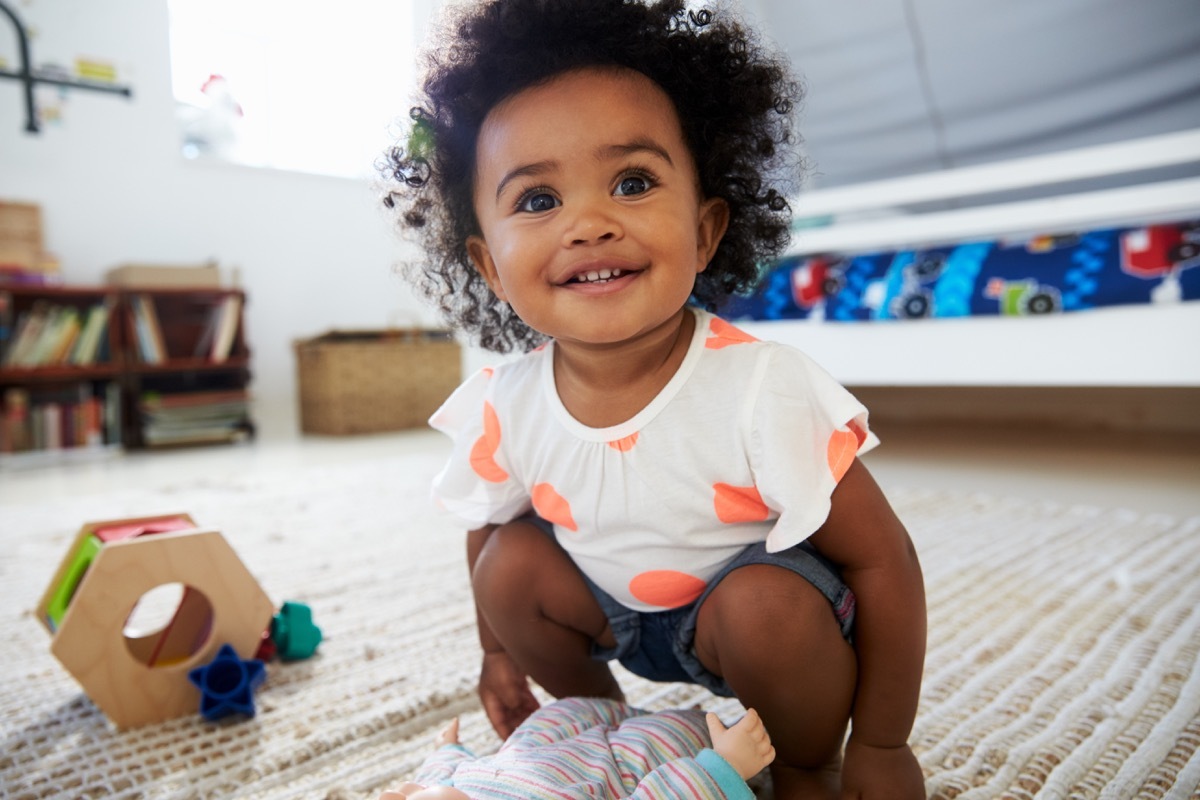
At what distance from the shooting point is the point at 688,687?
0.73 metres

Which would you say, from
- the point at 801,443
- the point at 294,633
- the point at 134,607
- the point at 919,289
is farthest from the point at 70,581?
the point at 919,289

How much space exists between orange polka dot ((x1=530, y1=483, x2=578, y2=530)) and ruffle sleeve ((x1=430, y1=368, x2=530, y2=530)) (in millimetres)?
35

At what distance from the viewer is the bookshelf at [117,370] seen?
2492 mm

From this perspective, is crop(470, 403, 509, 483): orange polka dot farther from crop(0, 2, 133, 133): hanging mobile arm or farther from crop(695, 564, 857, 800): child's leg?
crop(0, 2, 133, 133): hanging mobile arm

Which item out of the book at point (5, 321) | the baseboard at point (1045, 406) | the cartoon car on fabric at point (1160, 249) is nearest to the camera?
the cartoon car on fabric at point (1160, 249)

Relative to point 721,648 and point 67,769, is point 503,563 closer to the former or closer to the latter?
point 721,648

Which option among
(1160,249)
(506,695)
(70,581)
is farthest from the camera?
(1160,249)

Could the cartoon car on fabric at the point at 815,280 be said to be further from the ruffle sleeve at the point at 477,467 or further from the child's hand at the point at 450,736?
the child's hand at the point at 450,736

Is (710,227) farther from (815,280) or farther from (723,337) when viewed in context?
(815,280)

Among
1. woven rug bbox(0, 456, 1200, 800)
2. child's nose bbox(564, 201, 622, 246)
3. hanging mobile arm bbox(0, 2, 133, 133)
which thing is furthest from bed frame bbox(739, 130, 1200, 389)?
hanging mobile arm bbox(0, 2, 133, 133)

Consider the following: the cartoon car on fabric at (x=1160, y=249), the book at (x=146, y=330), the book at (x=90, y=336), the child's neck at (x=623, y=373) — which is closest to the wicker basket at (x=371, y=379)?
the book at (x=146, y=330)

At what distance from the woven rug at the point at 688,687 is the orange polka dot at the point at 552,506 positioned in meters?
0.19

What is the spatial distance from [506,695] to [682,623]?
172 mm

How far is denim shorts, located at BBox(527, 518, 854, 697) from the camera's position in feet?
1.63
